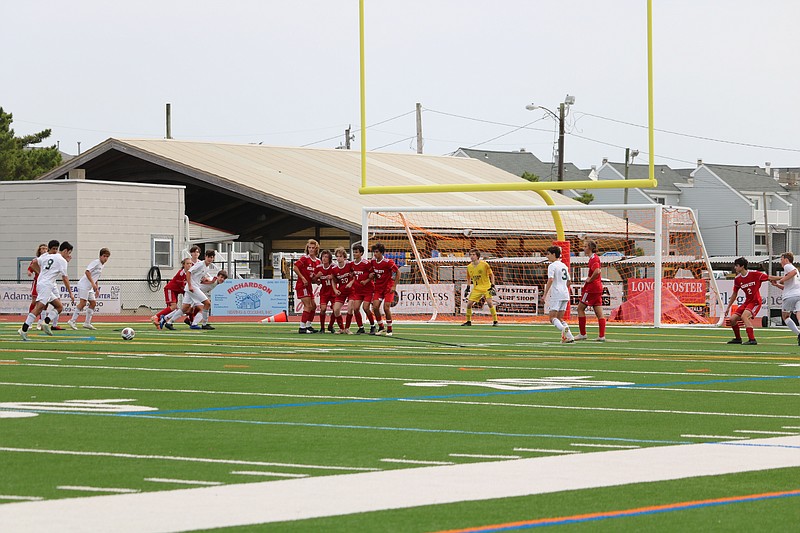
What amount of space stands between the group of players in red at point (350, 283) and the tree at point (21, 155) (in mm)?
44126

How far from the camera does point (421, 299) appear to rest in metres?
39.8

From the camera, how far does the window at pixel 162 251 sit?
148 feet

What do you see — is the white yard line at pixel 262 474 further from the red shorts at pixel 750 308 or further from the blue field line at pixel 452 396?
the red shorts at pixel 750 308

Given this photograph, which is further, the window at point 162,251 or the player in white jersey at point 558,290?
the window at point 162,251

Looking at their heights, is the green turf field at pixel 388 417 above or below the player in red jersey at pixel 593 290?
below

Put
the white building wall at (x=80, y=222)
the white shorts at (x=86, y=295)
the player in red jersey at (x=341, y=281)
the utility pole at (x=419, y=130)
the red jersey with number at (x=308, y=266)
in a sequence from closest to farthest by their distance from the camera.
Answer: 1. the player in red jersey at (x=341, y=281)
2. the red jersey with number at (x=308, y=266)
3. the white shorts at (x=86, y=295)
4. the white building wall at (x=80, y=222)
5. the utility pole at (x=419, y=130)

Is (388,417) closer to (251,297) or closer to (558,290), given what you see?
(558,290)

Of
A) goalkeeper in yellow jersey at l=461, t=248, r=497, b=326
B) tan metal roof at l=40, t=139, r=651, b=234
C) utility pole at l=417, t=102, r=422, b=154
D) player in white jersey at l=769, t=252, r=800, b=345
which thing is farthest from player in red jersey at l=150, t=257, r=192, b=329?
utility pole at l=417, t=102, r=422, b=154

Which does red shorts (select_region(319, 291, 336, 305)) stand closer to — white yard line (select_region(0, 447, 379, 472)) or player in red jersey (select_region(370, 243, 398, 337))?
player in red jersey (select_region(370, 243, 398, 337))

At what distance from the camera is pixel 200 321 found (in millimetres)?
32062

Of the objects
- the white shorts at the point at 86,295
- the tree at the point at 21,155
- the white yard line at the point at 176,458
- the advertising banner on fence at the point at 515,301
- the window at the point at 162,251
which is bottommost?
the white yard line at the point at 176,458

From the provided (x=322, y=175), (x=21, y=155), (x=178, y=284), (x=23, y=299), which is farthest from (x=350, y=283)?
(x=21, y=155)

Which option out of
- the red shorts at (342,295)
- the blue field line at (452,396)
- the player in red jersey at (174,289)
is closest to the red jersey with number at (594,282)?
the red shorts at (342,295)

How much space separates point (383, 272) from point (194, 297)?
4.86 metres
